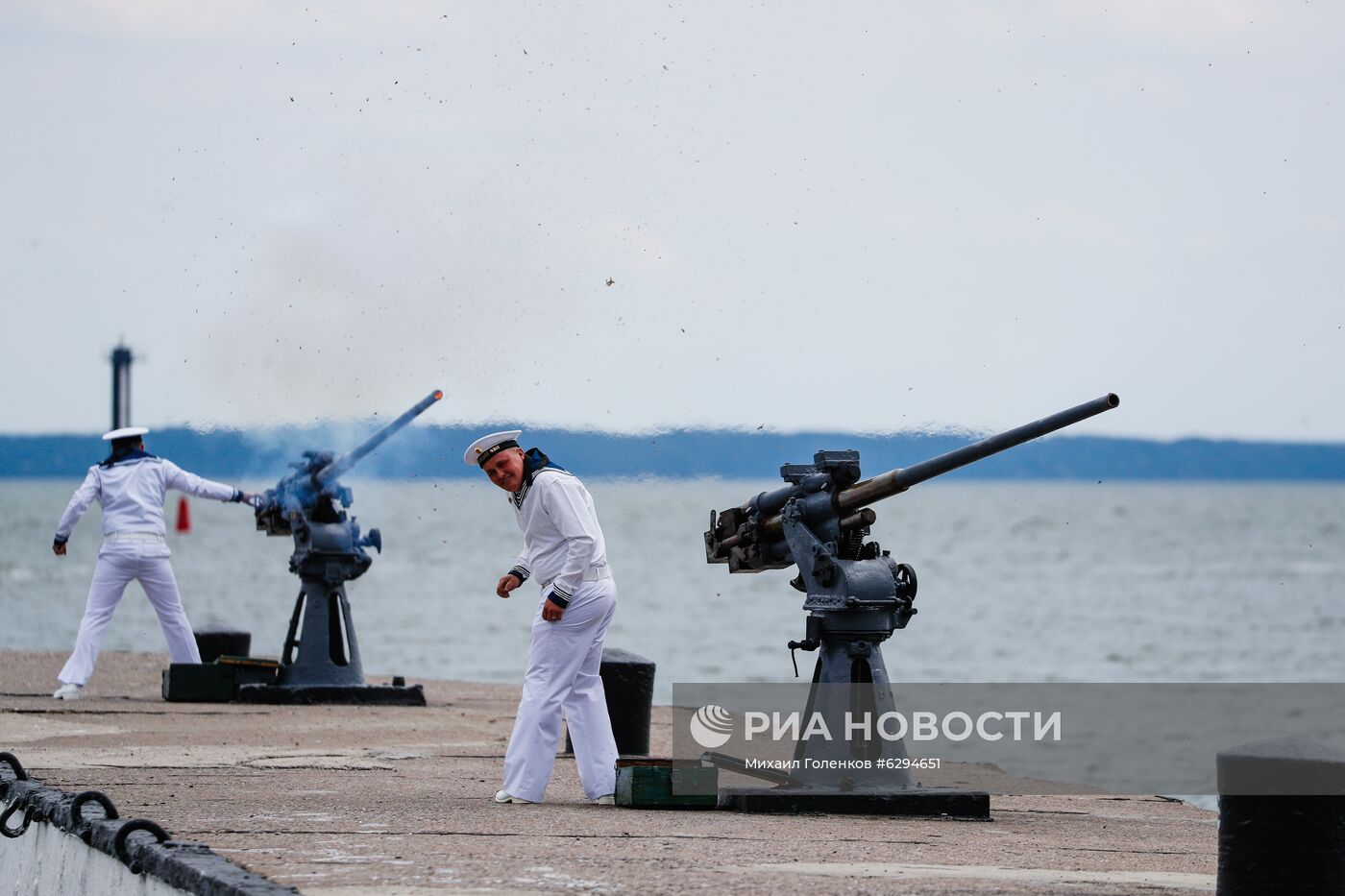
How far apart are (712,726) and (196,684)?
569 centimetres

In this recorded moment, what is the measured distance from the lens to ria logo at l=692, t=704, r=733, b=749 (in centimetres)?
1260

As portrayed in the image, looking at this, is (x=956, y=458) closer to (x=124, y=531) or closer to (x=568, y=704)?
(x=568, y=704)

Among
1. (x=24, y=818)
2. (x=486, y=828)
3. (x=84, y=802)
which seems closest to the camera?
(x=84, y=802)

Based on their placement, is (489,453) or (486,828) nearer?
(486,828)

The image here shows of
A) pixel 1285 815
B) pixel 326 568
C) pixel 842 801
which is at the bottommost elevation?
pixel 842 801

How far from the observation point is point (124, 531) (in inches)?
657

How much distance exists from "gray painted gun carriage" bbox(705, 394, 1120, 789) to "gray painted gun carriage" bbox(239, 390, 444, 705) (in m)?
7.05

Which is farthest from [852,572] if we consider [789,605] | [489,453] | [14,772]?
[789,605]

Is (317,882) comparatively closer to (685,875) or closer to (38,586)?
(685,875)

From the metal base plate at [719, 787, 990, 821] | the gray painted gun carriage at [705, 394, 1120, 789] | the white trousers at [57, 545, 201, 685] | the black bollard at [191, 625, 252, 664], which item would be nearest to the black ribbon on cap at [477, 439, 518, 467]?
the gray painted gun carriage at [705, 394, 1120, 789]

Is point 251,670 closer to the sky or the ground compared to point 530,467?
closer to the ground

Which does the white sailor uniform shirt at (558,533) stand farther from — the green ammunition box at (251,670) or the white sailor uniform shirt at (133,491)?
the green ammunition box at (251,670)

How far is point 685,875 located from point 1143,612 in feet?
196

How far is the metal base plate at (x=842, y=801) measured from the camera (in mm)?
10367
